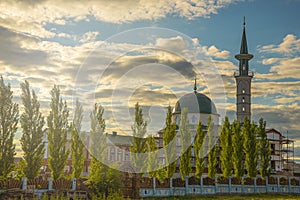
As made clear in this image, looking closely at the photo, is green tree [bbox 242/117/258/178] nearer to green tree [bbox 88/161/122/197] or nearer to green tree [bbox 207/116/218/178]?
green tree [bbox 207/116/218/178]

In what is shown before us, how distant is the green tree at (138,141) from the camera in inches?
1443

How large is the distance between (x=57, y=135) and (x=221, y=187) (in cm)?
1521

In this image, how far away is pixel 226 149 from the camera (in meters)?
44.6

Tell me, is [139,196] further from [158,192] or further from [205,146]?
[205,146]

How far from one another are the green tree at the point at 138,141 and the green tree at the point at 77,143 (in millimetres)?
4900

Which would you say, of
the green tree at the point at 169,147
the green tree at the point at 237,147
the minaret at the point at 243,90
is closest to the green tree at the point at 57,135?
the green tree at the point at 169,147

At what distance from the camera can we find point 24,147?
110 feet

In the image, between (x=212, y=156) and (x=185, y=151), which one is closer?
(x=185, y=151)

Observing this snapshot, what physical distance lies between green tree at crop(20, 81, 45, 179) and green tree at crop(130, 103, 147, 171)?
25.1 ft

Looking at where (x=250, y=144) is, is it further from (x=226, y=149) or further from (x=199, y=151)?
(x=199, y=151)

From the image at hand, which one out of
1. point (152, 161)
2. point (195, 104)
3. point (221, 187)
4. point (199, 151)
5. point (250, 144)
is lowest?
point (221, 187)

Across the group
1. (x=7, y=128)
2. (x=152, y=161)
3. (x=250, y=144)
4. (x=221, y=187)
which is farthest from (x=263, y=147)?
(x=7, y=128)

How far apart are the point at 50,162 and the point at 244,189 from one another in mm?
18328

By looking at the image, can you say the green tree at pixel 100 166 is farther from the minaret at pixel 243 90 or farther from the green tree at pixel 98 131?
the minaret at pixel 243 90
